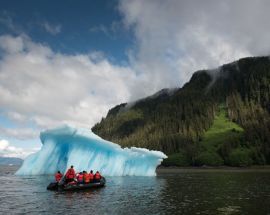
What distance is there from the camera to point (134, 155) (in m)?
81.6

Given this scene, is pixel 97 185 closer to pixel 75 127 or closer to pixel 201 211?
pixel 75 127

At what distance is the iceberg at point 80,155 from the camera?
2499 inches

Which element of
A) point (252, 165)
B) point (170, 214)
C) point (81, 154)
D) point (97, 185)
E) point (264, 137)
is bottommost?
point (170, 214)

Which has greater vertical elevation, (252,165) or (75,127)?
(252,165)

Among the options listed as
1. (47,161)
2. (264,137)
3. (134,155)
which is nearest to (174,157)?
(264,137)

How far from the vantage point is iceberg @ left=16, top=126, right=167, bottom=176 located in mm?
63469

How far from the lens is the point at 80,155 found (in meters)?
65.2

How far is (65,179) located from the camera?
152 feet

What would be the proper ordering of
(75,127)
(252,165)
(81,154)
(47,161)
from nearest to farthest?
(75,127) → (81,154) → (47,161) → (252,165)

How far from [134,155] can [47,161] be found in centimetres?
2020

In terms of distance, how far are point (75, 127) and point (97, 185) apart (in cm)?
1406

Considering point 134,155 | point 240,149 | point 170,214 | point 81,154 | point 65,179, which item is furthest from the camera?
point 240,149

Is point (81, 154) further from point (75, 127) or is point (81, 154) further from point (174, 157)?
point (174, 157)

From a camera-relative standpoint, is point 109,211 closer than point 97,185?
Yes
